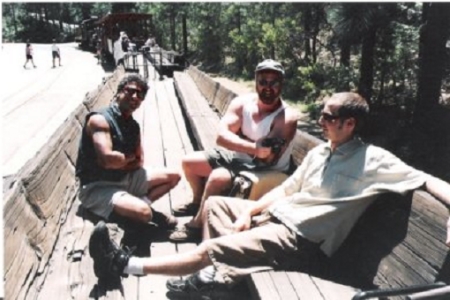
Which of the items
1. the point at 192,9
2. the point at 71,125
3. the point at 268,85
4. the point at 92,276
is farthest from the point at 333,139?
the point at 192,9

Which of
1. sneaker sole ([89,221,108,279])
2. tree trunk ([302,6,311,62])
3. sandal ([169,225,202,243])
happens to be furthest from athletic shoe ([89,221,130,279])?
tree trunk ([302,6,311,62])

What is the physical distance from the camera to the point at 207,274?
305cm

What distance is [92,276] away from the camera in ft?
10.0

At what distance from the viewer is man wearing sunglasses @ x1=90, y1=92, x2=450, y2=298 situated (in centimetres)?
273

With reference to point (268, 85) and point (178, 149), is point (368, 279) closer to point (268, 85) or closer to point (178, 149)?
point (268, 85)

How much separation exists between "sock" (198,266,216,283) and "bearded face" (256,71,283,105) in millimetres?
1418

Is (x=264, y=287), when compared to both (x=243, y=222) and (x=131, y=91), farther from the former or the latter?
(x=131, y=91)

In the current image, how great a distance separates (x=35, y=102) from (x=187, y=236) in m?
16.8

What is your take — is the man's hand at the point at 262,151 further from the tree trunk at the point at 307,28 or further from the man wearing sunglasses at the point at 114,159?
the tree trunk at the point at 307,28

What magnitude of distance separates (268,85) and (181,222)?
1.34 m

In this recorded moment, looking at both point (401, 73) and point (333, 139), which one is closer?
point (333, 139)

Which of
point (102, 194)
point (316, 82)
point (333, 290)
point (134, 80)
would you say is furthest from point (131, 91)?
point (316, 82)

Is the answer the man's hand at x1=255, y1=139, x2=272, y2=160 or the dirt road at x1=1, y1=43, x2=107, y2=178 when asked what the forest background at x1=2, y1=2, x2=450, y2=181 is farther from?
the dirt road at x1=1, y1=43, x2=107, y2=178

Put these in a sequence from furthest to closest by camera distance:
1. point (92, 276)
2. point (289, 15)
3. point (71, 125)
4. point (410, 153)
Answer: point (289, 15)
point (410, 153)
point (71, 125)
point (92, 276)
